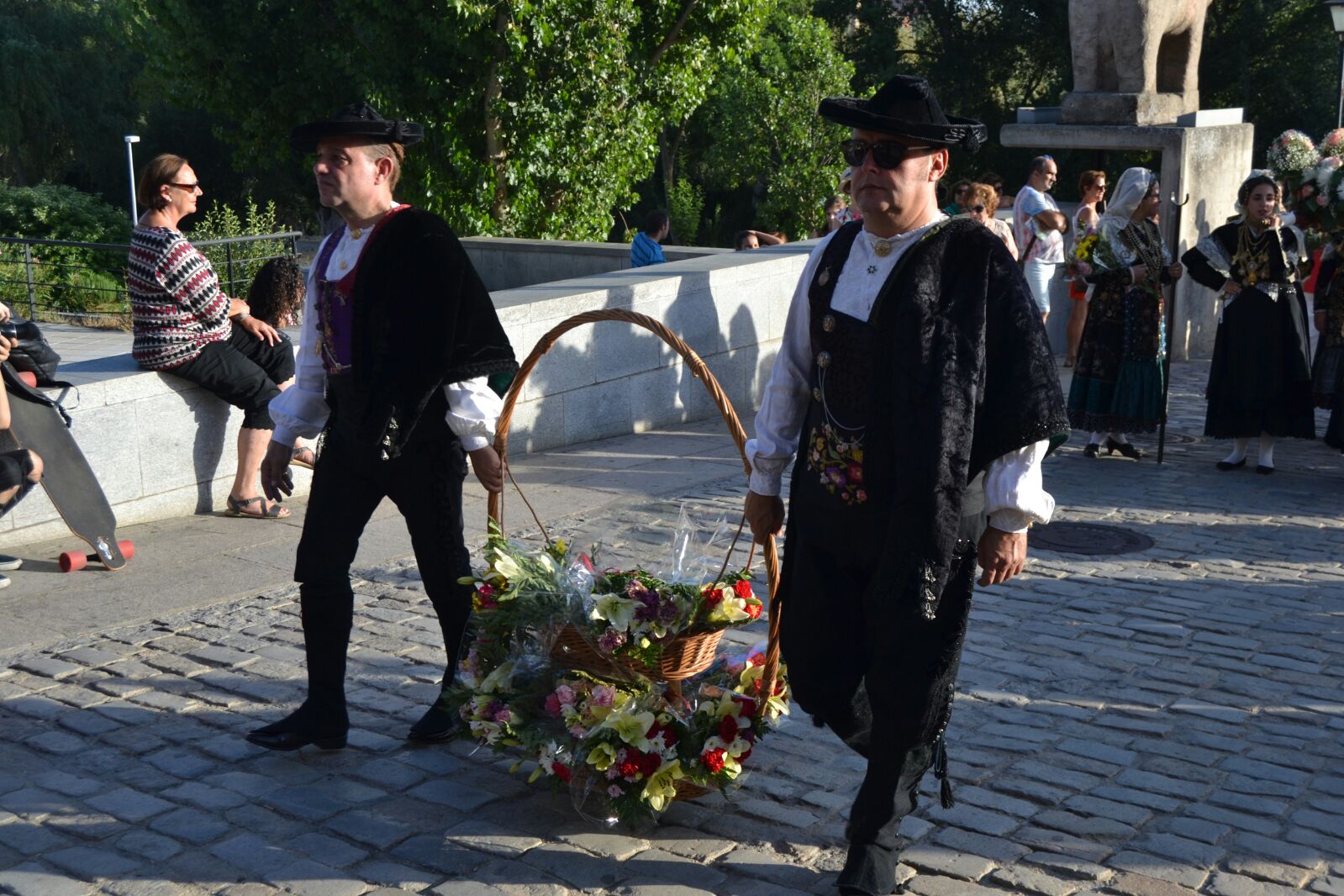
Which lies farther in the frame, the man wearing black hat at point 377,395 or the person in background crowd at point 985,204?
the person in background crowd at point 985,204

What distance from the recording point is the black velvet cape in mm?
4293

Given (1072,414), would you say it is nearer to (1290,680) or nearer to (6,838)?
(1290,680)

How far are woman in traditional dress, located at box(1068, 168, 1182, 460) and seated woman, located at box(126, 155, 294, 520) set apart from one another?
5343mm

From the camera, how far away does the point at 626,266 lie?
519 inches

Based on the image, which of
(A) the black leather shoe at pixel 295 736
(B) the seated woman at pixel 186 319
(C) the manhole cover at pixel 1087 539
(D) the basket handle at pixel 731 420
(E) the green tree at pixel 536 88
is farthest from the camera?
(E) the green tree at pixel 536 88

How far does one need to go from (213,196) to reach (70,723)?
42.0 meters

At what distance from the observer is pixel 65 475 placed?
259 inches

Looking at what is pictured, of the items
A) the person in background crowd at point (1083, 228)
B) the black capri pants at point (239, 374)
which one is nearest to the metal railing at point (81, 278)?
the person in background crowd at point (1083, 228)

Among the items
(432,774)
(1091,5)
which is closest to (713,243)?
(1091,5)

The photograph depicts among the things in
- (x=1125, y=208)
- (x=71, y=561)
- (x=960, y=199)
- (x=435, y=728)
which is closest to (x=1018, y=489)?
(x=435, y=728)

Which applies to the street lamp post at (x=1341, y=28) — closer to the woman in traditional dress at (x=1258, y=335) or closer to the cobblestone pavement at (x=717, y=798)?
the woman in traditional dress at (x=1258, y=335)

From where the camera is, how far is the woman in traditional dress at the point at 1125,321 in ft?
30.8

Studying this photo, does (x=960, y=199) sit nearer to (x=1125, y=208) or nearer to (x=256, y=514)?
(x=1125, y=208)

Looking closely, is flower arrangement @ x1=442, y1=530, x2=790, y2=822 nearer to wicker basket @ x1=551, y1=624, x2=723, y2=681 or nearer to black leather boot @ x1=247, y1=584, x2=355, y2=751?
wicker basket @ x1=551, y1=624, x2=723, y2=681
